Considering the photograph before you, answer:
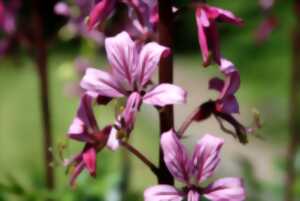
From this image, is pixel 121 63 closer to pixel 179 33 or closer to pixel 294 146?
pixel 294 146

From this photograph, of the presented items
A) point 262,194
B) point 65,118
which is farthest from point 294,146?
point 65,118

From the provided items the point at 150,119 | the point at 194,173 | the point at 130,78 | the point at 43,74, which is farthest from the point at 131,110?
the point at 150,119

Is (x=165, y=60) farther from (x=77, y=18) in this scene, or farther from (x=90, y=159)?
(x=77, y=18)

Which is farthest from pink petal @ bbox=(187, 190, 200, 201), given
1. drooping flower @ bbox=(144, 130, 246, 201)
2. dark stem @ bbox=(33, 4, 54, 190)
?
dark stem @ bbox=(33, 4, 54, 190)

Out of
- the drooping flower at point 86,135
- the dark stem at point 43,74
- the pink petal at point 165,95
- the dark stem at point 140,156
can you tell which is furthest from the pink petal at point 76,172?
Answer: the dark stem at point 43,74

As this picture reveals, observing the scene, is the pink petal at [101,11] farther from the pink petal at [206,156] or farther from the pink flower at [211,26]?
the pink petal at [206,156]

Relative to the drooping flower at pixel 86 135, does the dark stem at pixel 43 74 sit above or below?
above
